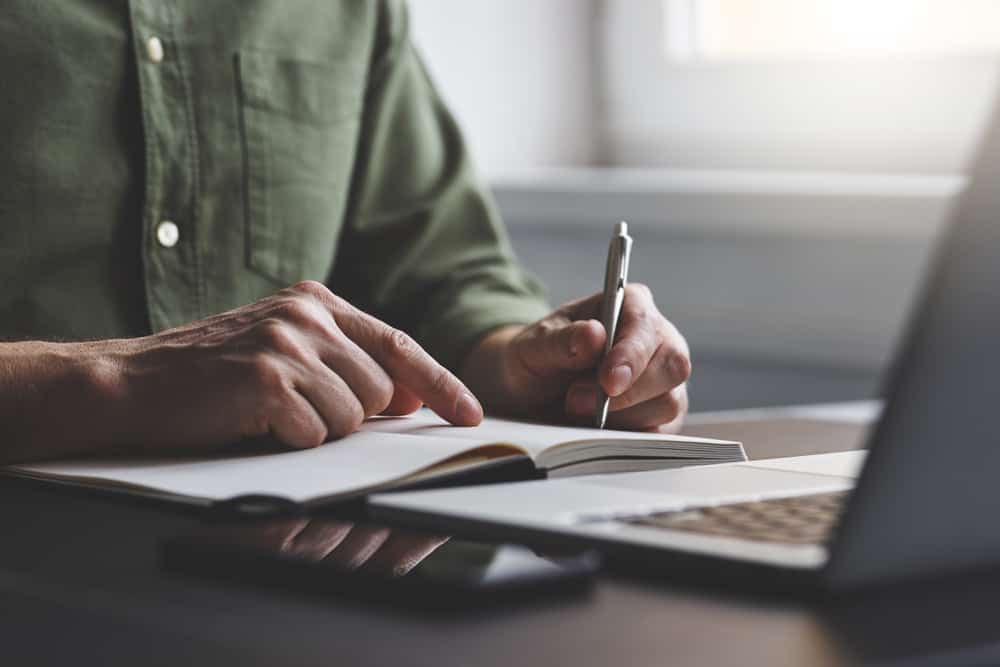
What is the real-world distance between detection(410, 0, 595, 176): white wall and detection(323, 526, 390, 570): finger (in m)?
1.54

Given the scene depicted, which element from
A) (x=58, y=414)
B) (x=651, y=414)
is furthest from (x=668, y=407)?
(x=58, y=414)

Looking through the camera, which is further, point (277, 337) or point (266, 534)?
point (277, 337)

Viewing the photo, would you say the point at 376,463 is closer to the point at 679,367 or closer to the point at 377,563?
the point at 377,563

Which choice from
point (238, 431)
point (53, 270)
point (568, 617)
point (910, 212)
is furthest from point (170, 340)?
point (910, 212)

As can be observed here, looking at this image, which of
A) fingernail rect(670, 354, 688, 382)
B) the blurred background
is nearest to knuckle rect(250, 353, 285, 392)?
fingernail rect(670, 354, 688, 382)

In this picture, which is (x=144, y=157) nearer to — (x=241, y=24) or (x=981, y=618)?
(x=241, y=24)

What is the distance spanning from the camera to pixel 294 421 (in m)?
0.75

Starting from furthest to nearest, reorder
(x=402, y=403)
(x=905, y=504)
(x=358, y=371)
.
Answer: (x=402, y=403), (x=358, y=371), (x=905, y=504)

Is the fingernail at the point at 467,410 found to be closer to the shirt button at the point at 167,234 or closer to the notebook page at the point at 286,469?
the notebook page at the point at 286,469

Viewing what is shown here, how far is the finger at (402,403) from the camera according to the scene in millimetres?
893

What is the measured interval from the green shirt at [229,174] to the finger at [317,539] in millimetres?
647

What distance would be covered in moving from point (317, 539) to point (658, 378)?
1.51 ft

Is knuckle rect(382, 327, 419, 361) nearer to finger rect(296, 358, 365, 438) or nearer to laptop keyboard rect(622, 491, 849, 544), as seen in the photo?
finger rect(296, 358, 365, 438)

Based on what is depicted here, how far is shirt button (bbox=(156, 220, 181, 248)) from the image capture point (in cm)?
118
